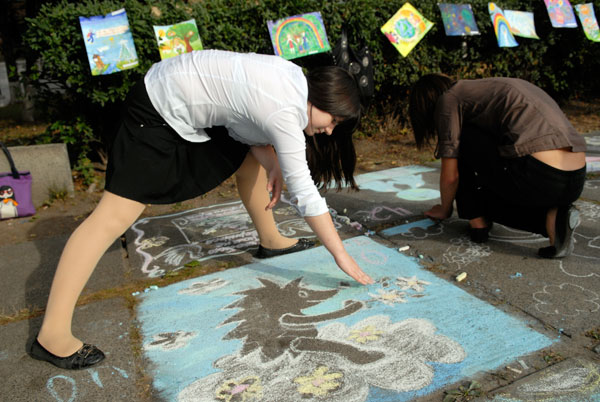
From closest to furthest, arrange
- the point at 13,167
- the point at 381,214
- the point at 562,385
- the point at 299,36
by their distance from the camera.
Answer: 1. the point at 562,385
2. the point at 381,214
3. the point at 13,167
4. the point at 299,36

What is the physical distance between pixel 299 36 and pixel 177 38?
1.24 meters

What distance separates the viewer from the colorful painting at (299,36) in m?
4.89

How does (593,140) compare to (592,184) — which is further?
(593,140)

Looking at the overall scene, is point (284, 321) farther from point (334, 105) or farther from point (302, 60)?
point (302, 60)

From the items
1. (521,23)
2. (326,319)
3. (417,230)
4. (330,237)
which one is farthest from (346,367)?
(521,23)

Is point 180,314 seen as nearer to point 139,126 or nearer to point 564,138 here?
point 139,126

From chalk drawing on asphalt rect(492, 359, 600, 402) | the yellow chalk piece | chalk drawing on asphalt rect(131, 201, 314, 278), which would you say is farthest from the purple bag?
chalk drawing on asphalt rect(492, 359, 600, 402)

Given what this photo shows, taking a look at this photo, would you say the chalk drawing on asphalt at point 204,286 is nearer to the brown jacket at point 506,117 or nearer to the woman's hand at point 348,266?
the woman's hand at point 348,266

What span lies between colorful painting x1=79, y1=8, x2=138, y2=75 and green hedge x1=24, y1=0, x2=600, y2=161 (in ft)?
0.26

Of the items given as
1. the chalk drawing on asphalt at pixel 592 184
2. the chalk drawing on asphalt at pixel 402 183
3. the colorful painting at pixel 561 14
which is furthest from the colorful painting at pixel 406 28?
the chalk drawing on asphalt at pixel 592 184

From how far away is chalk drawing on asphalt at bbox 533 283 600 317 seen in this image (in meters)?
2.18

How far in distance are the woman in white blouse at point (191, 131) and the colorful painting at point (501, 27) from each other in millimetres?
4683

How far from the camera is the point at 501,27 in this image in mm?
6004

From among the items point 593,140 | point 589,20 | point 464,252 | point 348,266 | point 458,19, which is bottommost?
point 593,140
